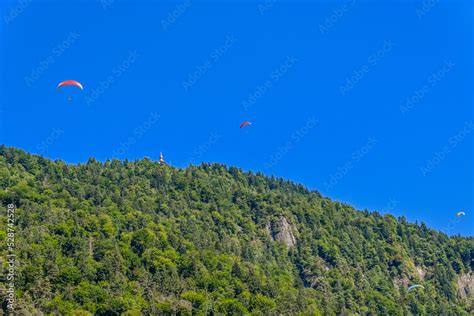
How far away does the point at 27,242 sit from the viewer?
12612 cm

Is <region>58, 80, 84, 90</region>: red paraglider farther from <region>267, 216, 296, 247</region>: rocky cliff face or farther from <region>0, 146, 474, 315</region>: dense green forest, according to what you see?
<region>267, 216, 296, 247</region>: rocky cliff face

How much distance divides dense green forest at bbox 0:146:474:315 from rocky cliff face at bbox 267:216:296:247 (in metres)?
0.33

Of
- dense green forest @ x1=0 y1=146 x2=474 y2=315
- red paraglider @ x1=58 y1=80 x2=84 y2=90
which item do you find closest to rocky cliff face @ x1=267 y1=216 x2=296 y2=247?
dense green forest @ x1=0 y1=146 x2=474 y2=315

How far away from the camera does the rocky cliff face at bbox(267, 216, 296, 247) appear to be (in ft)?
629

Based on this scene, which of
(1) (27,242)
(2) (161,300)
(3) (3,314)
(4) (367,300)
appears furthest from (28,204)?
(4) (367,300)

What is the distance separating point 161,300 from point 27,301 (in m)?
24.4

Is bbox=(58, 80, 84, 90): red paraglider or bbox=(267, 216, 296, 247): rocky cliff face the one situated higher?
bbox=(267, 216, 296, 247): rocky cliff face

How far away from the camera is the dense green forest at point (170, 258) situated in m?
121

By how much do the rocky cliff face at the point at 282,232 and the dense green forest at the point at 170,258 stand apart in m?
0.33

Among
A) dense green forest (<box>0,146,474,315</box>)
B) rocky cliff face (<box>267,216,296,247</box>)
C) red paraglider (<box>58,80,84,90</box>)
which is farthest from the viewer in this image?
rocky cliff face (<box>267,216,296,247</box>)

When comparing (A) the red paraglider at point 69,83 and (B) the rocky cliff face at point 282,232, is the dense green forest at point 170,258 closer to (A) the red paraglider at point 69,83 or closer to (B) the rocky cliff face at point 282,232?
(B) the rocky cliff face at point 282,232

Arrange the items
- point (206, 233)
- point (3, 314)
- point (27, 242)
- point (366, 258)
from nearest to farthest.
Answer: point (3, 314) < point (27, 242) < point (206, 233) < point (366, 258)

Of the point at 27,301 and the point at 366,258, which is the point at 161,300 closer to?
the point at 27,301

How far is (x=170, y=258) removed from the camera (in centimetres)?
14312
